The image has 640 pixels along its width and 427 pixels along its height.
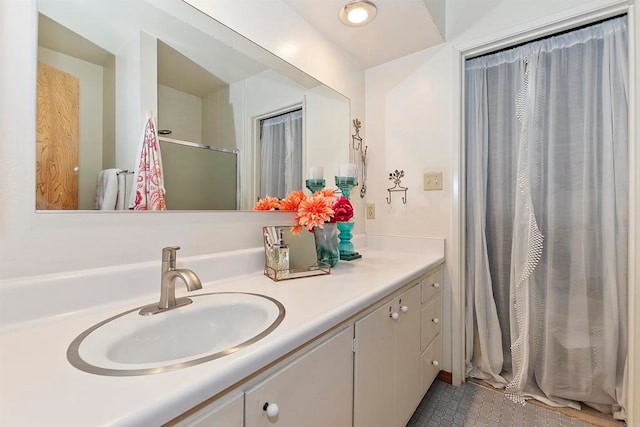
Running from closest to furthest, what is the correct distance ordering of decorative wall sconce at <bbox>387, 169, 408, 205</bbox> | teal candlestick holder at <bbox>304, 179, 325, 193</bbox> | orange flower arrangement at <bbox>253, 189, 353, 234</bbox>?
1. orange flower arrangement at <bbox>253, 189, 353, 234</bbox>
2. teal candlestick holder at <bbox>304, 179, 325, 193</bbox>
3. decorative wall sconce at <bbox>387, 169, 408, 205</bbox>

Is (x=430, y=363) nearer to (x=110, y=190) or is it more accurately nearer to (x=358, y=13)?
(x=110, y=190)

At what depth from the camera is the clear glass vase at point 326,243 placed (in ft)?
4.49

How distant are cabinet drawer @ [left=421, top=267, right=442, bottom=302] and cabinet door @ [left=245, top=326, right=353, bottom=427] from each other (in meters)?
0.72

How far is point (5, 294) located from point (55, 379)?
1.15ft

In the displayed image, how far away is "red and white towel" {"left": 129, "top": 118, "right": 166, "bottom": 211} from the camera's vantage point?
0.95 metres

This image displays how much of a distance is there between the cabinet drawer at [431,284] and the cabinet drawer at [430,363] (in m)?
0.28

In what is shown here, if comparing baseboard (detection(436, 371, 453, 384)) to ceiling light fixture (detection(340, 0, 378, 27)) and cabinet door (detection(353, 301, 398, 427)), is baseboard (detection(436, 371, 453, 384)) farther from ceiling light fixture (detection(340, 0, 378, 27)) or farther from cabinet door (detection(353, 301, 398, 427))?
ceiling light fixture (detection(340, 0, 378, 27))

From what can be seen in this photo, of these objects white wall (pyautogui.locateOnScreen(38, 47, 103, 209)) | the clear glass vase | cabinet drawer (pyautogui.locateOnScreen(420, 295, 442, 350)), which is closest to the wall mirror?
white wall (pyautogui.locateOnScreen(38, 47, 103, 209))

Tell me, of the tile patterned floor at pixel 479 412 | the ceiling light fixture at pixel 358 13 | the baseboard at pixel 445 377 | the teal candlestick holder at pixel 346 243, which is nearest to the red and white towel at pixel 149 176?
the teal candlestick holder at pixel 346 243

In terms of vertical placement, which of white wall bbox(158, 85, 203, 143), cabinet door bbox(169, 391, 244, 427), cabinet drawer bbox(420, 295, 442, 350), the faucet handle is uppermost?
white wall bbox(158, 85, 203, 143)

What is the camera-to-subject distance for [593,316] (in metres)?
1.44

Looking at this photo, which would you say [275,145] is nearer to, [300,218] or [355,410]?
[300,218]

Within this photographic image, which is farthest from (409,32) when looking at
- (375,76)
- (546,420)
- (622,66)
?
(546,420)

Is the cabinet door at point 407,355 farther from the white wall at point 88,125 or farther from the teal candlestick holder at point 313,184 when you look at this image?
the white wall at point 88,125
